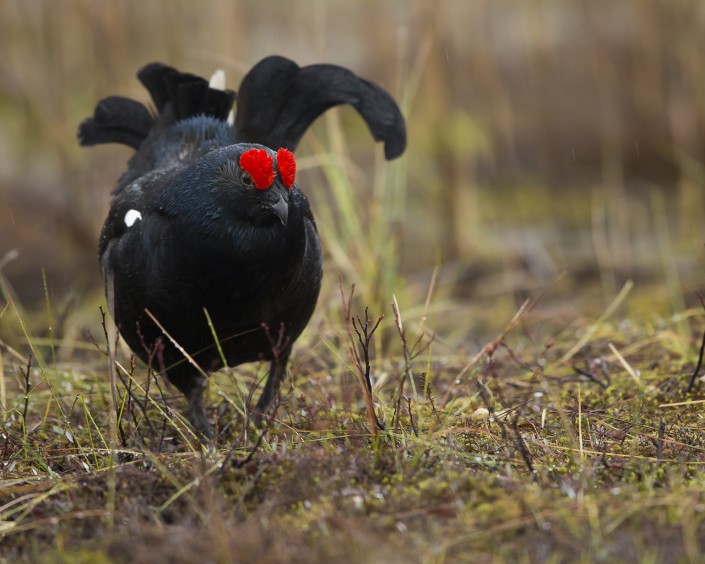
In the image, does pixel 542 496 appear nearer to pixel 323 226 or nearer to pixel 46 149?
pixel 323 226

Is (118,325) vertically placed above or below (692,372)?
above

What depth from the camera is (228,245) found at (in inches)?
140

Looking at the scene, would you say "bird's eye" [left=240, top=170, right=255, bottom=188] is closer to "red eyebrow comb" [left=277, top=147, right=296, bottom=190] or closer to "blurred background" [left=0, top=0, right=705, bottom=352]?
"red eyebrow comb" [left=277, top=147, right=296, bottom=190]

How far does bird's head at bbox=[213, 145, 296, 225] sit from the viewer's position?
3533 mm

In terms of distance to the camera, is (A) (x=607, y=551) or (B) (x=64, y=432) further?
(B) (x=64, y=432)

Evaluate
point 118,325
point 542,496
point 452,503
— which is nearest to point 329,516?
point 452,503

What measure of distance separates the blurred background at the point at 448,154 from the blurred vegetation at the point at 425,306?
0.03m

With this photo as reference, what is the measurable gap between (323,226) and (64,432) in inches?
85.5

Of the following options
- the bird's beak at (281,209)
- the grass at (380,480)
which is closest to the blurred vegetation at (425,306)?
the grass at (380,480)

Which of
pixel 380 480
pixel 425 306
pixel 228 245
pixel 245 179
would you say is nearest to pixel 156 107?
pixel 245 179

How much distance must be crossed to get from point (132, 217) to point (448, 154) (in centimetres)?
378

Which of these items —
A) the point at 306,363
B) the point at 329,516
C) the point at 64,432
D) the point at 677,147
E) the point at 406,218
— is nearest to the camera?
Result: the point at 329,516

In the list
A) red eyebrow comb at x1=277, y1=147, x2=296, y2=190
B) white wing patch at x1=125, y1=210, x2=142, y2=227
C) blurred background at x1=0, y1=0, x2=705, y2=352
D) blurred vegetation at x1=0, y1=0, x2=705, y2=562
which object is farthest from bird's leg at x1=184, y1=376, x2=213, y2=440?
blurred background at x1=0, y1=0, x2=705, y2=352

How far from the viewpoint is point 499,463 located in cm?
315
